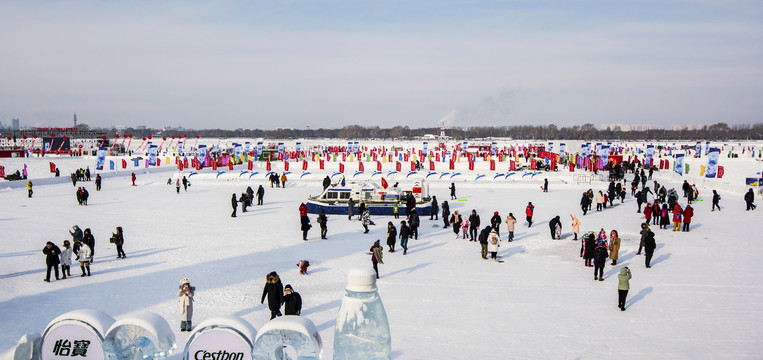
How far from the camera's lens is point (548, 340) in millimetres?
8539

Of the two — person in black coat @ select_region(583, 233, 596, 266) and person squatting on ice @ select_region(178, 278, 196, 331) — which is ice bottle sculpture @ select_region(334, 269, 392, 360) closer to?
person squatting on ice @ select_region(178, 278, 196, 331)

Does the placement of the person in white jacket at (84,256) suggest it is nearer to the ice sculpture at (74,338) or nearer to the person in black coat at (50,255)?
the person in black coat at (50,255)

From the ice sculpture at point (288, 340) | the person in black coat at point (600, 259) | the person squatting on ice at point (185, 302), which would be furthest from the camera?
the person in black coat at point (600, 259)

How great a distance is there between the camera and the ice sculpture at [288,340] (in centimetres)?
348

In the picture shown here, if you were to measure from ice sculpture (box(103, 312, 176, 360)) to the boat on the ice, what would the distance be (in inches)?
699

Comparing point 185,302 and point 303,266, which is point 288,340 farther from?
point 303,266

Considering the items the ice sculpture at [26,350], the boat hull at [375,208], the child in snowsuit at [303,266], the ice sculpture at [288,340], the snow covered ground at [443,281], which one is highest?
the ice sculpture at [288,340]

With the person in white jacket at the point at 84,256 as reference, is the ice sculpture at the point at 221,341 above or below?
above

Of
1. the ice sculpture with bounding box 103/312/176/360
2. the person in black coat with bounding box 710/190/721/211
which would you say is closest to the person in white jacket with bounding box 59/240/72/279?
the ice sculpture with bounding box 103/312/176/360

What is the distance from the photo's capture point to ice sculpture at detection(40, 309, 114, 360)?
Answer: 146 inches

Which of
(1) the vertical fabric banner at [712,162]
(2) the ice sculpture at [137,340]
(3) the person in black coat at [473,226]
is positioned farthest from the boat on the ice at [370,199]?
(1) the vertical fabric banner at [712,162]

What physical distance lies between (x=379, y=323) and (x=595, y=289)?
967cm

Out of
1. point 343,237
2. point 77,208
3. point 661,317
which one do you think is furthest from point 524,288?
point 77,208

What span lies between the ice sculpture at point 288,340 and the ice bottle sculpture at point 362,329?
22 centimetres
